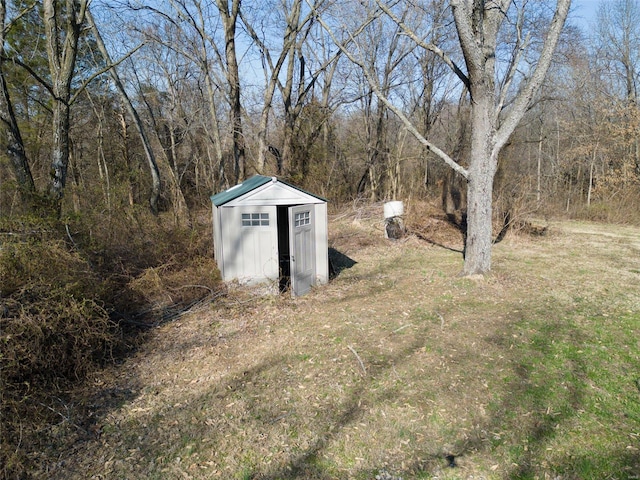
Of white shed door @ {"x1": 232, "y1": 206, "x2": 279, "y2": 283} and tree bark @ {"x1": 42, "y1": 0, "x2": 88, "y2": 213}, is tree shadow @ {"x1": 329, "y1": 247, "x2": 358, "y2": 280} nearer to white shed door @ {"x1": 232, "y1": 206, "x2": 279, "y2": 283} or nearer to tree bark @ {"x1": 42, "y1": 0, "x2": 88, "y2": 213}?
white shed door @ {"x1": 232, "y1": 206, "x2": 279, "y2": 283}

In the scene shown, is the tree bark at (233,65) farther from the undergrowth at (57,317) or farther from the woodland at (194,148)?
the undergrowth at (57,317)

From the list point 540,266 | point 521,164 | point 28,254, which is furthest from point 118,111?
point 521,164

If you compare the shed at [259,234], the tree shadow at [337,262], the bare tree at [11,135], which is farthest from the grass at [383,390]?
the bare tree at [11,135]

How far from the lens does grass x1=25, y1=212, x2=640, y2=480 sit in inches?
115

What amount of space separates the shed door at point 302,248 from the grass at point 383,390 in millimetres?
313

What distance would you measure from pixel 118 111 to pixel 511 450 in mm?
17593

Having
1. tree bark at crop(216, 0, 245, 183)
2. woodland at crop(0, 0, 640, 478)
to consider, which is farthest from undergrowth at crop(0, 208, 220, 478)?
tree bark at crop(216, 0, 245, 183)

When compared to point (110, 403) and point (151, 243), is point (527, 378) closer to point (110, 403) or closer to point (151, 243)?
point (110, 403)

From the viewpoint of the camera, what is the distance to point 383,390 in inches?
151

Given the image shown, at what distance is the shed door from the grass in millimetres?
313

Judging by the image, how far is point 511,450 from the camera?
2.97m

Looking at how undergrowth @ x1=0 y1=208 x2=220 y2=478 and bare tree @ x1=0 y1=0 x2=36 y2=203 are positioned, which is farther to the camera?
bare tree @ x1=0 y1=0 x2=36 y2=203

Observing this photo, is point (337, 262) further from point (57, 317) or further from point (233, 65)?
point (233, 65)

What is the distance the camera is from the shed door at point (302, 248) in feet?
21.5
